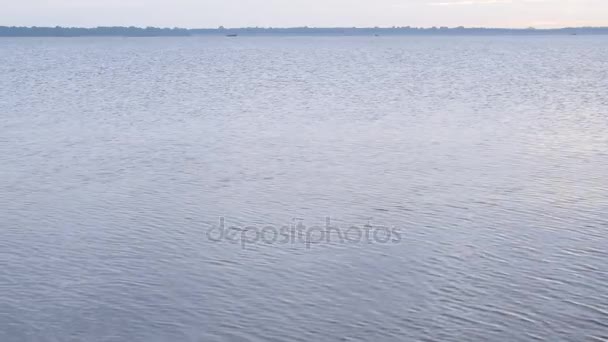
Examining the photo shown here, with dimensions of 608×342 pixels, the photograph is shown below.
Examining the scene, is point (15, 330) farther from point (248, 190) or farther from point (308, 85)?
point (308, 85)

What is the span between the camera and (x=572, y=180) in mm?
26844

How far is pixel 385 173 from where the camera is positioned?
92.7 ft

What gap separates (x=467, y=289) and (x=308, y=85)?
49.7 meters

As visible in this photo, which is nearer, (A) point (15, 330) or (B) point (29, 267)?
(A) point (15, 330)

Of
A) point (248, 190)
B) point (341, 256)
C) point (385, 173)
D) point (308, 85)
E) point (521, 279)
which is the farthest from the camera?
point (308, 85)

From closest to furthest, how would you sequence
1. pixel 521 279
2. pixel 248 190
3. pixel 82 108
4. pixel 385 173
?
pixel 521 279
pixel 248 190
pixel 385 173
pixel 82 108

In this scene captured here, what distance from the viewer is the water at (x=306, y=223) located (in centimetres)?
1622

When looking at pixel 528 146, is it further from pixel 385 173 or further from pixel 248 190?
pixel 248 190

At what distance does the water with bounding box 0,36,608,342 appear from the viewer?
1622cm

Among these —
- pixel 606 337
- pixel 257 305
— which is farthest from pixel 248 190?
pixel 606 337

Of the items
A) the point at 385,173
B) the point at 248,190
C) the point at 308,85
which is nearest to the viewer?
the point at 248,190

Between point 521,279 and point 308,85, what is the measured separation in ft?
161

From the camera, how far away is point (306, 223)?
22500mm

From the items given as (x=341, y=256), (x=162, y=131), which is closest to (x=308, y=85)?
(x=162, y=131)
